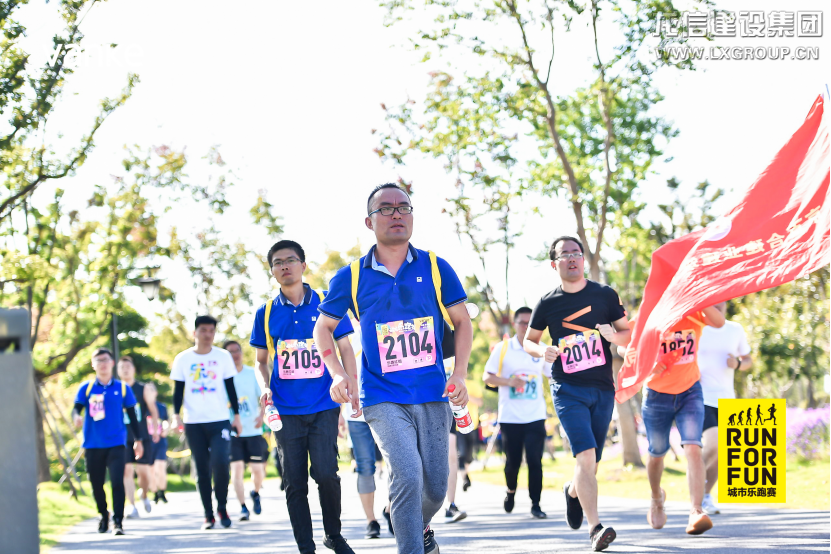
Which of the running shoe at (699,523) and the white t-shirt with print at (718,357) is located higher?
the white t-shirt with print at (718,357)

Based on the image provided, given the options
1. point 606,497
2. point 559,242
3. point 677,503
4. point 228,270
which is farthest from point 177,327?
point 559,242

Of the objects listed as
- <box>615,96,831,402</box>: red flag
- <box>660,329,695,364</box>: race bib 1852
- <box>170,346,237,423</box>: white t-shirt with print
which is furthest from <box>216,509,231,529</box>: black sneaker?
<box>660,329,695,364</box>: race bib 1852

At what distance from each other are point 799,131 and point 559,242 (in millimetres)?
2064

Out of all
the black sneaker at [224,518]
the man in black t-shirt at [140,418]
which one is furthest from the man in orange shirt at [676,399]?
the man in black t-shirt at [140,418]

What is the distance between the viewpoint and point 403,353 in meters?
5.37

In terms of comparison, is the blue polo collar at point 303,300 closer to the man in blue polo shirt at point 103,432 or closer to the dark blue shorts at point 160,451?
the man in blue polo shirt at point 103,432

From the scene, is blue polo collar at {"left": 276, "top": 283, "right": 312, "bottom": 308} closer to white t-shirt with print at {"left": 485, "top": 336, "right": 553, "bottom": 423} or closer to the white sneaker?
white t-shirt with print at {"left": 485, "top": 336, "right": 553, "bottom": 423}

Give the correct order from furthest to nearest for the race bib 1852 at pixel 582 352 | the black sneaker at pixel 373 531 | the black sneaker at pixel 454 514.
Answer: the black sneaker at pixel 454 514
the black sneaker at pixel 373 531
the race bib 1852 at pixel 582 352

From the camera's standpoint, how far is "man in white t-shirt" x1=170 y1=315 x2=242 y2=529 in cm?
1075

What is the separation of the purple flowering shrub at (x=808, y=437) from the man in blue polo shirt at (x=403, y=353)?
38.8 feet

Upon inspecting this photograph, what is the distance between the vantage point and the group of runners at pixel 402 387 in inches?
212

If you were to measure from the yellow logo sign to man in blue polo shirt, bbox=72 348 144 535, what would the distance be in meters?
6.64

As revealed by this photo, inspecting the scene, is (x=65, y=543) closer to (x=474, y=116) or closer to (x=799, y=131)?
(x=799, y=131)

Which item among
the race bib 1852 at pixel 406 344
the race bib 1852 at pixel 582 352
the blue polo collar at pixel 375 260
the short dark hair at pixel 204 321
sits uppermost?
the blue polo collar at pixel 375 260
